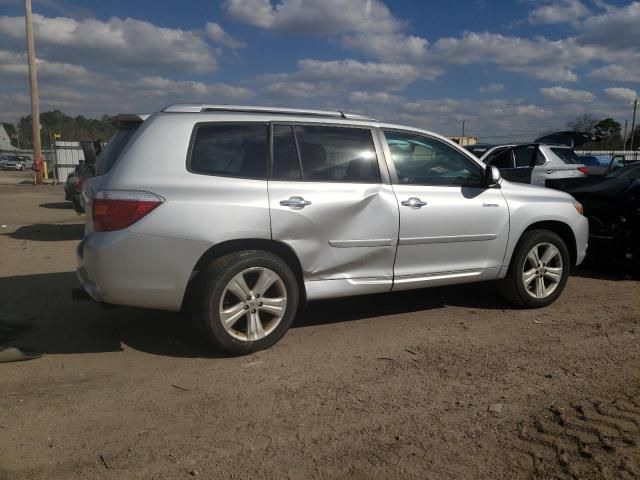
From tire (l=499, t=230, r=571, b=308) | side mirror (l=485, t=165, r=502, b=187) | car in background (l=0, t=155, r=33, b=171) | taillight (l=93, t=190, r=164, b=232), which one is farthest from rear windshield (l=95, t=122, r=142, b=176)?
car in background (l=0, t=155, r=33, b=171)

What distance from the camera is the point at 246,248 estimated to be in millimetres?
4098

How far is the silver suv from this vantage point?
3809mm

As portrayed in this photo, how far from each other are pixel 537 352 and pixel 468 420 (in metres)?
1.37

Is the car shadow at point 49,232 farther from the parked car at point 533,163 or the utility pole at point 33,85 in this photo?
the utility pole at point 33,85

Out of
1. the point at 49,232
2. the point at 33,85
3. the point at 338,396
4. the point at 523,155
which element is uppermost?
the point at 33,85

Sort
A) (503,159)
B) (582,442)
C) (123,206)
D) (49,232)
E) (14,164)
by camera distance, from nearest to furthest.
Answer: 1. (582,442)
2. (123,206)
3. (49,232)
4. (503,159)
5. (14,164)

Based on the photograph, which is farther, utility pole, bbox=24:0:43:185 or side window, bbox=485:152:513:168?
utility pole, bbox=24:0:43:185

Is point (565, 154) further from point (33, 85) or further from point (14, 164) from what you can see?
point (14, 164)

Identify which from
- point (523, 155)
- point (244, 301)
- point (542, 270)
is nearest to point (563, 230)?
point (542, 270)

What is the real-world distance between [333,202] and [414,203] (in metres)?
0.76

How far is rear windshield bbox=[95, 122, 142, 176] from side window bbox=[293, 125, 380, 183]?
128 cm

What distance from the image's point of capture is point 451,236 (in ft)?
15.8

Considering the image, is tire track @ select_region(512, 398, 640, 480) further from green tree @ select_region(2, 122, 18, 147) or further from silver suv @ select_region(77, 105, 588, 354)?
green tree @ select_region(2, 122, 18, 147)

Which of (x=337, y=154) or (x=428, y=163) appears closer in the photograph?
(x=337, y=154)
